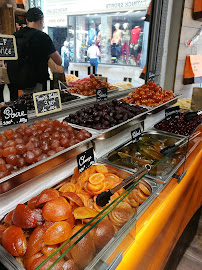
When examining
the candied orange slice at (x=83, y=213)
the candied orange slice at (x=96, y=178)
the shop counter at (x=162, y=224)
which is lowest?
the shop counter at (x=162, y=224)

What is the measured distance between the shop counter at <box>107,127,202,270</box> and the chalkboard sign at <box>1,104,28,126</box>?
1262 millimetres

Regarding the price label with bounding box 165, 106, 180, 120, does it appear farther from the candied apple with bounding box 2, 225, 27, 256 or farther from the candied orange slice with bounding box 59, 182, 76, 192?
the candied apple with bounding box 2, 225, 27, 256

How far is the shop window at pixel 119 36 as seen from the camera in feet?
27.3

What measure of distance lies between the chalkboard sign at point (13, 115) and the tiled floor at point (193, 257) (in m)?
1.94

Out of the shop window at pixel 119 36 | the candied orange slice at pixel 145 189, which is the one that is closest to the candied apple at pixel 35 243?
the candied orange slice at pixel 145 189

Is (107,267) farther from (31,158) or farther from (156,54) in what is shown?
(156,54)

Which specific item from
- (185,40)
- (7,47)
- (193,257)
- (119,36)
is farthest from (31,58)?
(119,36)

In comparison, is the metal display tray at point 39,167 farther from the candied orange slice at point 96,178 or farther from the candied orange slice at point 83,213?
the candied orange slice at point 83,213

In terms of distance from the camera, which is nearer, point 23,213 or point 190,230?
point 23,213

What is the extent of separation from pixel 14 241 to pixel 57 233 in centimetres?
17

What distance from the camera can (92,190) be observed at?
4.16 ft

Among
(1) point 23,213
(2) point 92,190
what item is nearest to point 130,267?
(2) point 92,190

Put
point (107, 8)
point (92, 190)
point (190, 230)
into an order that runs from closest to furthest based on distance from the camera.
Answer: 1. point (92, 190)
2. point (190, 230)
3. point (107, 8)

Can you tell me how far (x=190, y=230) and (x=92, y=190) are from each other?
1453 millimetres
